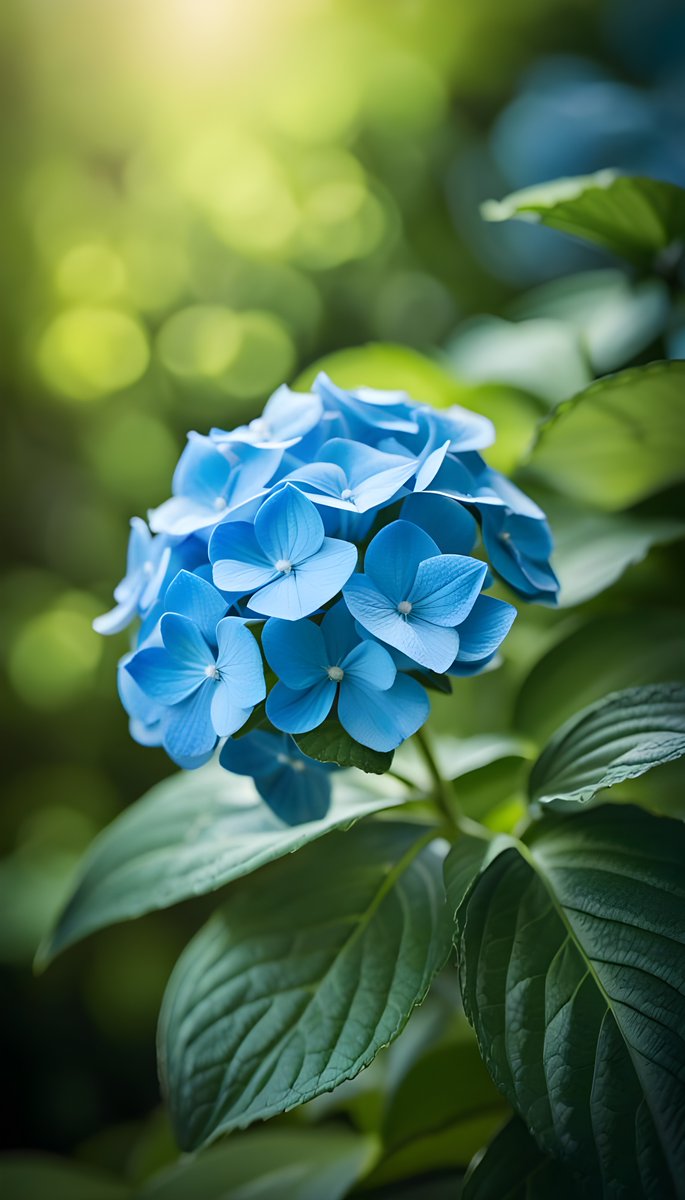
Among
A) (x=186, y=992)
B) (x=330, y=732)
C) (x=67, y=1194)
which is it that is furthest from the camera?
(x=67, y=1194)

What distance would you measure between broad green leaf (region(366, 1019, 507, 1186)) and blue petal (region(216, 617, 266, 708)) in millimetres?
415

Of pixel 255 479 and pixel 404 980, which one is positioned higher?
pixel 255 479

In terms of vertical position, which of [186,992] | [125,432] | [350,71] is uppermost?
[350,71]

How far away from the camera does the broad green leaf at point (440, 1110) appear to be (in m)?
0.68

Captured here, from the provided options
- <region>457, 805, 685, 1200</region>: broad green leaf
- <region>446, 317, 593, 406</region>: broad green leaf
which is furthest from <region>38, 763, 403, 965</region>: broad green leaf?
<region>446, 317, 593, 406</region>: broad green leaf

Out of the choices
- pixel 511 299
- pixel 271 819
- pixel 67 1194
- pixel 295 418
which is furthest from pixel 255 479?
pixel 511 299

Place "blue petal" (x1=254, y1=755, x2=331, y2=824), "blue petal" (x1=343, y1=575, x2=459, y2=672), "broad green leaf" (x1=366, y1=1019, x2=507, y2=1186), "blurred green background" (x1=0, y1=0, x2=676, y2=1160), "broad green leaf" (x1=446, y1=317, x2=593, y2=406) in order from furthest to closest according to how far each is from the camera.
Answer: "blurred green background" (x1=0, y1=0, x2=676, y2=1160), "broad green leaf" (x1=446, y1=317, x2=593, y2=406), "broad green leaf" (x1=366, y1=1019, x2=507, y2=1186), "blue petal" (x1=254, y1=755, x2=331, y2=824), "blue petal" (x1=343, y1=575, x2=459, y2=672)

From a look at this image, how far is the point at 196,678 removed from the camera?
1.60ft

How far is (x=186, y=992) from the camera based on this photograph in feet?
1.95

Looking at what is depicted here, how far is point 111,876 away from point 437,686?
322 mm

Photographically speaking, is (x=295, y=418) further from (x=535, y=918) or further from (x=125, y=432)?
(x=125, y=432)

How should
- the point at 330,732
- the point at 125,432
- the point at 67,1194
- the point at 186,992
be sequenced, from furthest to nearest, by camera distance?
the point at 125,432
the point at 67,1194
the point at 186,992
the point at 330,732

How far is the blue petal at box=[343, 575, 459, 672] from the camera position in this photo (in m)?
0.45

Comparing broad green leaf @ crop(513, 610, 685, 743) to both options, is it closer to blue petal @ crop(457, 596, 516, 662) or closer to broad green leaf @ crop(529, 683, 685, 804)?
broad green leaf @ crop(529, 683, 685, 804)
